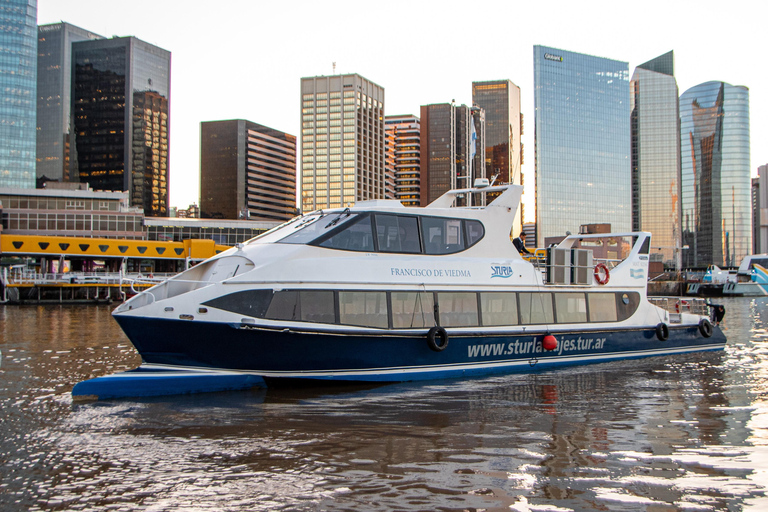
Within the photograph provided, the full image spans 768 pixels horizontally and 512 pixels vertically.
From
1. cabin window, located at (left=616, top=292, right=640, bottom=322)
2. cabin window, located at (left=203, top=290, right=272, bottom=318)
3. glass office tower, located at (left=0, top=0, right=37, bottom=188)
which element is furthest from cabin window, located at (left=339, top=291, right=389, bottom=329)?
glass office tower, located at (left=0, top=0, right=37, bottom=188)

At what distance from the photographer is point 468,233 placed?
1299 cm

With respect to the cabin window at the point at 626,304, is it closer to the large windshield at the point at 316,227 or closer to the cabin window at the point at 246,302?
the large windshield at the point at 316,227

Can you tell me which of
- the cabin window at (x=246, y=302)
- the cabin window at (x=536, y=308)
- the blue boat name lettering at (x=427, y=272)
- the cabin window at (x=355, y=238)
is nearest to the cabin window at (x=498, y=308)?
the cabin window at (x=536, y=308)

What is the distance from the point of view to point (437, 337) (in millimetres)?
11852

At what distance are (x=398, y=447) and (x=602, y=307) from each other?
9.16 metres

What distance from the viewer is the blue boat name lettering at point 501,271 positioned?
13.1 m

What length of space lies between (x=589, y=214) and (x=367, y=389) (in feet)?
568

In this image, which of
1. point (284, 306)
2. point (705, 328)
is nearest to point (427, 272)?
point (284, 306)

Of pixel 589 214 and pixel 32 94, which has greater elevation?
pixel 32 94

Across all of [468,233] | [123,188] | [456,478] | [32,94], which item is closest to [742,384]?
[468,233]

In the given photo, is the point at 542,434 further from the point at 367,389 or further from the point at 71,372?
the point at 71,372

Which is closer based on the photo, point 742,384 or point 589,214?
point 742,384

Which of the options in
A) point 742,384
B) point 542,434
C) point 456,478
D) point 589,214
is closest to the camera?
point 456,478

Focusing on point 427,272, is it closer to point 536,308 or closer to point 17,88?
point 536,308
